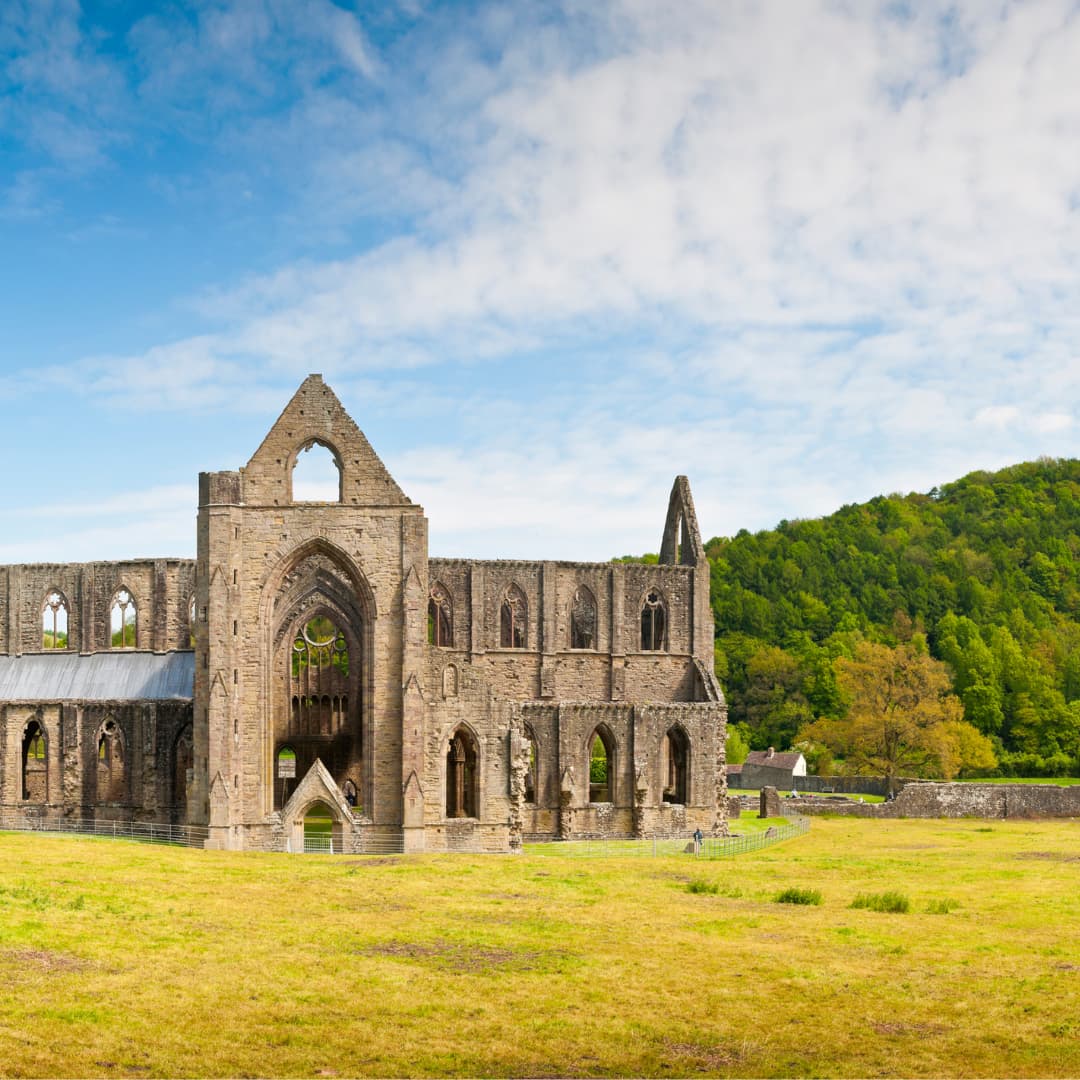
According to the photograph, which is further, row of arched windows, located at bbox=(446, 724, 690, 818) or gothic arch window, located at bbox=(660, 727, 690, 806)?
gothic arch window, located at bbox=(660, 727, 690, 806)

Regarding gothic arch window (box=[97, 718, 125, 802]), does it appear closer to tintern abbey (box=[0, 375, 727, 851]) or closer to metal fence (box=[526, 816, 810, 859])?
tintern abbey (box=[0, 375, 727, 851])

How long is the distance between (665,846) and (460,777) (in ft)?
27.9

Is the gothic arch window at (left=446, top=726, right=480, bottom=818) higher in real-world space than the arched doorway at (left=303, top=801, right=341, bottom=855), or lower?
higher

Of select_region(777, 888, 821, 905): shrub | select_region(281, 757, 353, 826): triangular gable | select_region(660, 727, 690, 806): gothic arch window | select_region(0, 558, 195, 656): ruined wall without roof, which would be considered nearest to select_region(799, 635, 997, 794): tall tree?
select_region(660, 727, 690, 806): gothic arch window

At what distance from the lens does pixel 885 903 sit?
28.3 m

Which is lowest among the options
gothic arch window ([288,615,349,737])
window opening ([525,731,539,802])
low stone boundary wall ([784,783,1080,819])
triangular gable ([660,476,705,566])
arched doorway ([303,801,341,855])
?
low stone boundary wall ([784,783,1080,819])

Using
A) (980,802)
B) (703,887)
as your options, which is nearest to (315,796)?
(703,887)

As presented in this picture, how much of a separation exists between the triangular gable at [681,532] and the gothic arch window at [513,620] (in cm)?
785

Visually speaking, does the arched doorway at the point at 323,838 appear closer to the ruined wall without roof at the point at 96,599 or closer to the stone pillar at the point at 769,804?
the ruined wall without roof at the point at 96,599

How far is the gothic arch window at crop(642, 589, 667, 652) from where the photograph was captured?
5722 centimetres

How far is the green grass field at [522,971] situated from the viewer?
1608 cm

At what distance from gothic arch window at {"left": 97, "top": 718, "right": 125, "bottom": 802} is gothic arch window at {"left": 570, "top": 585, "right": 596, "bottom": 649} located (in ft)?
64.1

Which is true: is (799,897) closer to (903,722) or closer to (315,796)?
(315,796)

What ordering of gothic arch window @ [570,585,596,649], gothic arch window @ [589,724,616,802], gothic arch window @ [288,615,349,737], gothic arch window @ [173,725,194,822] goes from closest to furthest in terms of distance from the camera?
gothic arch window @ [173,725,194,822]
gothic arch window @ [589,724,616,802]
gothic arch window @ [288,615,349,737]
gothic arch window @ [570,585,596,649]
